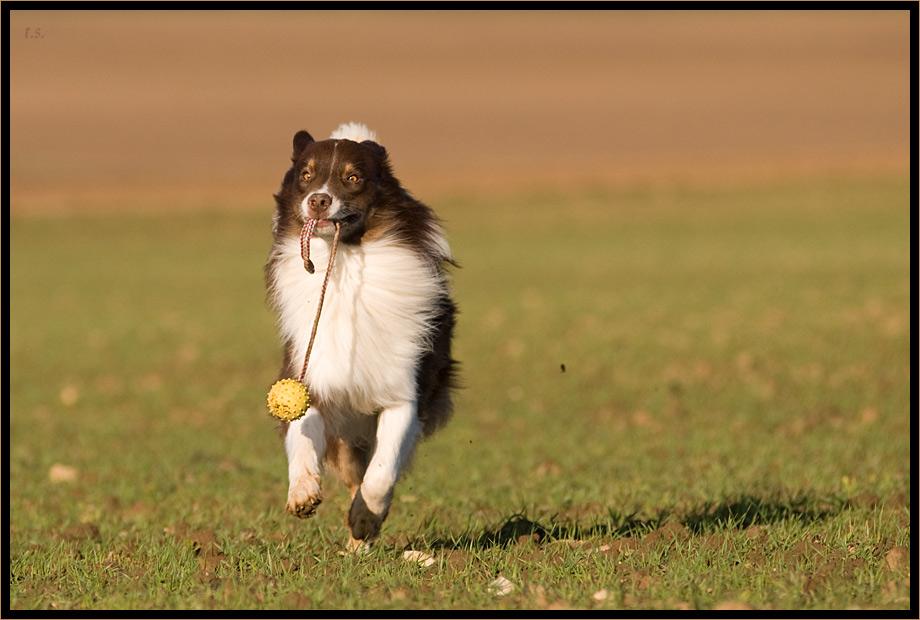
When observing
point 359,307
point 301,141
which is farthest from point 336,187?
point 359,307

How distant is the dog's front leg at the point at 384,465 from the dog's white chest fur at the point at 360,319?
9cm

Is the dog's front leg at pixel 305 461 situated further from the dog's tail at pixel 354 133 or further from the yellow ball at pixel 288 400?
the dog's tail at pixel 354 133

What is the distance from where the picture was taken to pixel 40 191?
4028cm

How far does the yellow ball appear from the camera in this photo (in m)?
6.16

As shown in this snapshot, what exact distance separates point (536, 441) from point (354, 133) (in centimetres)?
528

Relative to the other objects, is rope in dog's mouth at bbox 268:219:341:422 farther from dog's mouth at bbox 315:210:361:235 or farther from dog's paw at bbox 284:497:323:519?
dog's paw at bbox 284:497:323:519

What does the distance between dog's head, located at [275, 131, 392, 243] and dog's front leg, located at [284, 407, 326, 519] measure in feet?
3.17

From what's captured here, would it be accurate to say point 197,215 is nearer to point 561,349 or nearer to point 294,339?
point 561,349

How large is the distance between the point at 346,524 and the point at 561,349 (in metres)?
9.75

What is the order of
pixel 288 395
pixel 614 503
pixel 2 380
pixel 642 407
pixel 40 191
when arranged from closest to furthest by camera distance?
pixel 288 395 < pixel 2 380 < pixel 614 503 < pixel 642 407 < pixel 40 191

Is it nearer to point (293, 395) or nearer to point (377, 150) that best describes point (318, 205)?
point (377, 150)

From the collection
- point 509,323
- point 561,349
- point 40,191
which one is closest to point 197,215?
point 40,191

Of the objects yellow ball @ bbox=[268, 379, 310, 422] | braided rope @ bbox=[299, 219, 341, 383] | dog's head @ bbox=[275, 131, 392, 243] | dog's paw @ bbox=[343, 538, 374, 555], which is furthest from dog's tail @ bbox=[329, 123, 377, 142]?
dog's paw @ bbox=[343, 538, 374, 555]

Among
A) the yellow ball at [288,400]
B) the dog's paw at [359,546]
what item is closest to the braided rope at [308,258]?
the yellow ball at [288,400]
